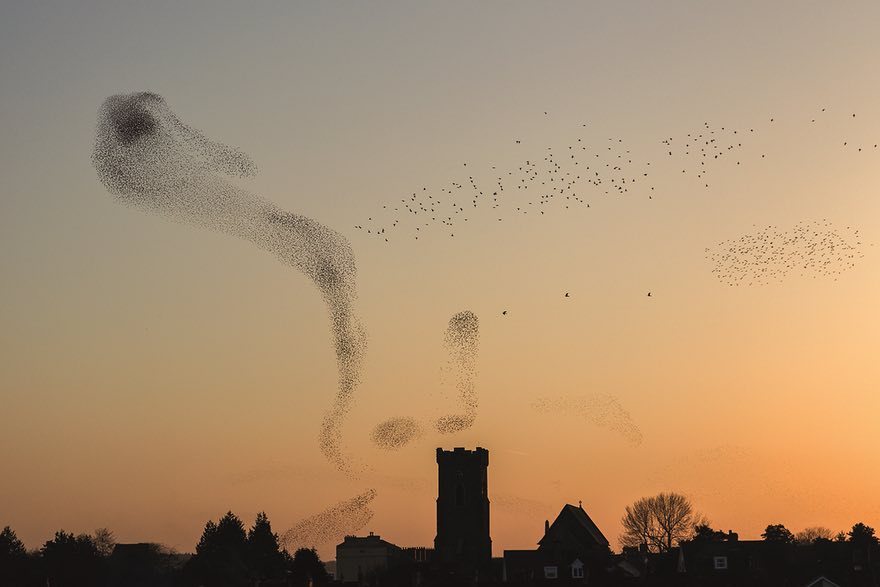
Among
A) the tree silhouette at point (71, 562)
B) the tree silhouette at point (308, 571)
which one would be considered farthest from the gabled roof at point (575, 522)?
the tree silhouette at point (71, 562)

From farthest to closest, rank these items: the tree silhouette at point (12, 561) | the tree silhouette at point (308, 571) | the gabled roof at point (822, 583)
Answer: the tree silhouette at point (12, 561) → the tree silhouette at point (308, 571) → the gabled roof at point (822, 583)

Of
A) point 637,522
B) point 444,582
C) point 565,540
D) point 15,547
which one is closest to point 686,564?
point 444,582

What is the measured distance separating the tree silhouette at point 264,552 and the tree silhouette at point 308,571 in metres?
22.2

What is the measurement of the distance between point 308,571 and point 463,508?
3182cm

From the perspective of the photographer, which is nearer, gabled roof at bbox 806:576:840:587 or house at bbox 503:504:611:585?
gabled roof at bbox 806:576:840:587

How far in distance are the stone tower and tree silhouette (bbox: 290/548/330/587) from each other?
14678 mm

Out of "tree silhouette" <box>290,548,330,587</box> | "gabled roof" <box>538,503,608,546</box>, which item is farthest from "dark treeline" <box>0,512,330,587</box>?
"gabled roof" <box>538,503,608,546</box>

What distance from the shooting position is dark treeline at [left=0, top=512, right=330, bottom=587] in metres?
152

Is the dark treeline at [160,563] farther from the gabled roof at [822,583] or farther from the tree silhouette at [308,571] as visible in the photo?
the gabled roof at [822,583]

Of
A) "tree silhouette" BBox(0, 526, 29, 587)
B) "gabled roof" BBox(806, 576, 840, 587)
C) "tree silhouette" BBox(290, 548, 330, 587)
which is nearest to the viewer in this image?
"gabled roof" BBox(806, 576, 840, 587)

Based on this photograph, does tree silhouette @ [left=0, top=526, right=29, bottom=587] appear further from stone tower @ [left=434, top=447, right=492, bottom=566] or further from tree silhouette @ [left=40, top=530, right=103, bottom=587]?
stone tower @ [left=434, top=447, right=492, bottom=566]

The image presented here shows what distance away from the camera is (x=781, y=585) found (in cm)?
11462

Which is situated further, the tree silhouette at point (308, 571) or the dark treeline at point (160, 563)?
the dark treeline at point (160, 563)

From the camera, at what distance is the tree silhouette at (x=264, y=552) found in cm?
17750
